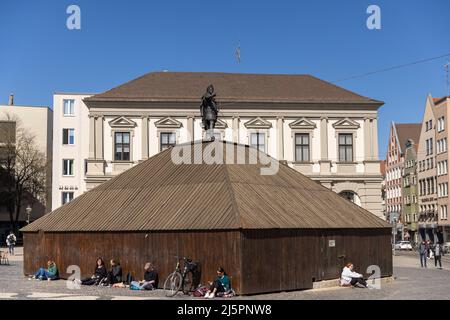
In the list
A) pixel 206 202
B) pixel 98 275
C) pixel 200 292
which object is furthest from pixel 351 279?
pixel 98 275

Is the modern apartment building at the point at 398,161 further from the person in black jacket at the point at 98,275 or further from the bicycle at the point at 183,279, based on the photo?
the bicycle at the point at 183,279

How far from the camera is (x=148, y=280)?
2323 centimetres

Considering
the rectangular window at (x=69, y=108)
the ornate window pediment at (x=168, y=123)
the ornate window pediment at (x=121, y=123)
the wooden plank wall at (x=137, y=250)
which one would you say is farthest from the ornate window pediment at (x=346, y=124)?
the wooden plank wall at (x=137, y=250)

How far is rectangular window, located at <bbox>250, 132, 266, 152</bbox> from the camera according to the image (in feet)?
185

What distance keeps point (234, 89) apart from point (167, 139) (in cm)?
745

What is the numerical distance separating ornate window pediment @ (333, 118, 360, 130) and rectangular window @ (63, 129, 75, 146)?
27.3 metres

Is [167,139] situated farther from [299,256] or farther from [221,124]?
[299,256]

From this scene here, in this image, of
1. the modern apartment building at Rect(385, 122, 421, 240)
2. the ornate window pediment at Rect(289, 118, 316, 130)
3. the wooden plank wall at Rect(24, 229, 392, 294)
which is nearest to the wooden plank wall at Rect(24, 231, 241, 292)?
the wooden plank wall at Rect(24, 229, 392, 294)

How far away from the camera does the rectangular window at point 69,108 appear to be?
230ft

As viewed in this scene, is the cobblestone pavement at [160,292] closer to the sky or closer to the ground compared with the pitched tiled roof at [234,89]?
closer to the ground

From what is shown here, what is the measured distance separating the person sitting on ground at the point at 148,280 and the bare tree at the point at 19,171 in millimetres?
47227

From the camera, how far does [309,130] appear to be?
57.1m

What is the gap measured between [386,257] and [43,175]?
5016 cm
